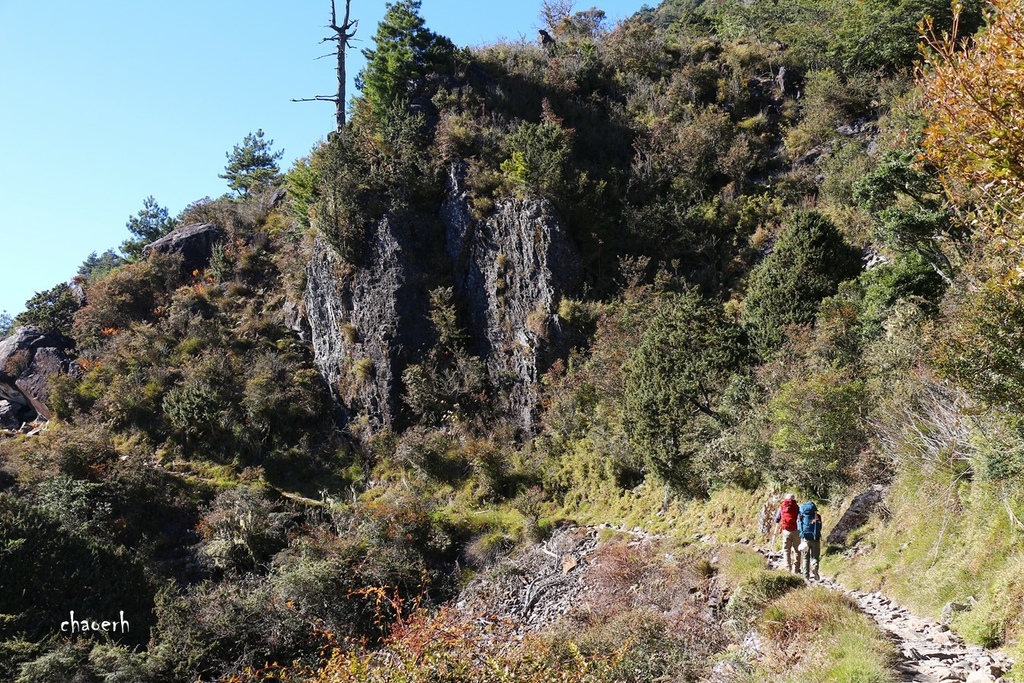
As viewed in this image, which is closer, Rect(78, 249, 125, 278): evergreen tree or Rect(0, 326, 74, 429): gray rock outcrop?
Rect(0, 326, 74, 429): gray rock outcrop

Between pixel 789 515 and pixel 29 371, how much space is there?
29462mm

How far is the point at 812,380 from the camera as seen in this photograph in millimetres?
11828

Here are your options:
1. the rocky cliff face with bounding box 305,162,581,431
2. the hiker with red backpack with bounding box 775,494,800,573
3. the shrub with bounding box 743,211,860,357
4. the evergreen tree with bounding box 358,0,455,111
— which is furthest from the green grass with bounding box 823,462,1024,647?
the evergreen tree with bounding box 358,0,455,111

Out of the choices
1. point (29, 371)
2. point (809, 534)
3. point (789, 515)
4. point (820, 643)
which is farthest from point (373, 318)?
point (820, 643)

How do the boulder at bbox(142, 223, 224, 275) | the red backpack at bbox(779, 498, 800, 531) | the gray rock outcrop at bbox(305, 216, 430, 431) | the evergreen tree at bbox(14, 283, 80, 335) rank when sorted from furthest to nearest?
the boulder at bbox(142, 223, 224, 275)
the evergreen tree at bbox(14, 283, 80, 335)
the gray rock outcrop at bbox(305, 216, 430, 431)
the red backpack at bbox(779, 498, 800, 531)

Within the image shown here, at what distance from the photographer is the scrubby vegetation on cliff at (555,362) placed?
8.38 meters

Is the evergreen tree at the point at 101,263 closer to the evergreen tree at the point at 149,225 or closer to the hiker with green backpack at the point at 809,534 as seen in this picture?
the evergreen tree at the point at 149,225

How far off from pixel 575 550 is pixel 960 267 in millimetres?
10199

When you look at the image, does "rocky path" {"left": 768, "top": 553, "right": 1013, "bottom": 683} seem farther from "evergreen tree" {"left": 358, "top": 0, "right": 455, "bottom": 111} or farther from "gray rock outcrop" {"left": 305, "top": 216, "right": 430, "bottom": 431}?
"evergreen tree" {"left": 358, "top": 0, "right": 455, "bottom": 111}

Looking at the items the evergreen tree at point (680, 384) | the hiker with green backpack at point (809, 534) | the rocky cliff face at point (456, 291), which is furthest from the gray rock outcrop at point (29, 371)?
the hiker with green backpack at point (809, 534)

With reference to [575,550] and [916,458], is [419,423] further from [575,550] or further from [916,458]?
[916,458]

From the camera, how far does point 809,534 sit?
1002 centimetres

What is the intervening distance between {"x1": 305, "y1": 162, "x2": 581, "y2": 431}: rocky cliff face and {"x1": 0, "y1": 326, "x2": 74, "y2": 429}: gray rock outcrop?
36.4ft

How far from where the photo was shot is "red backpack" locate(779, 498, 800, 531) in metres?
10.4
